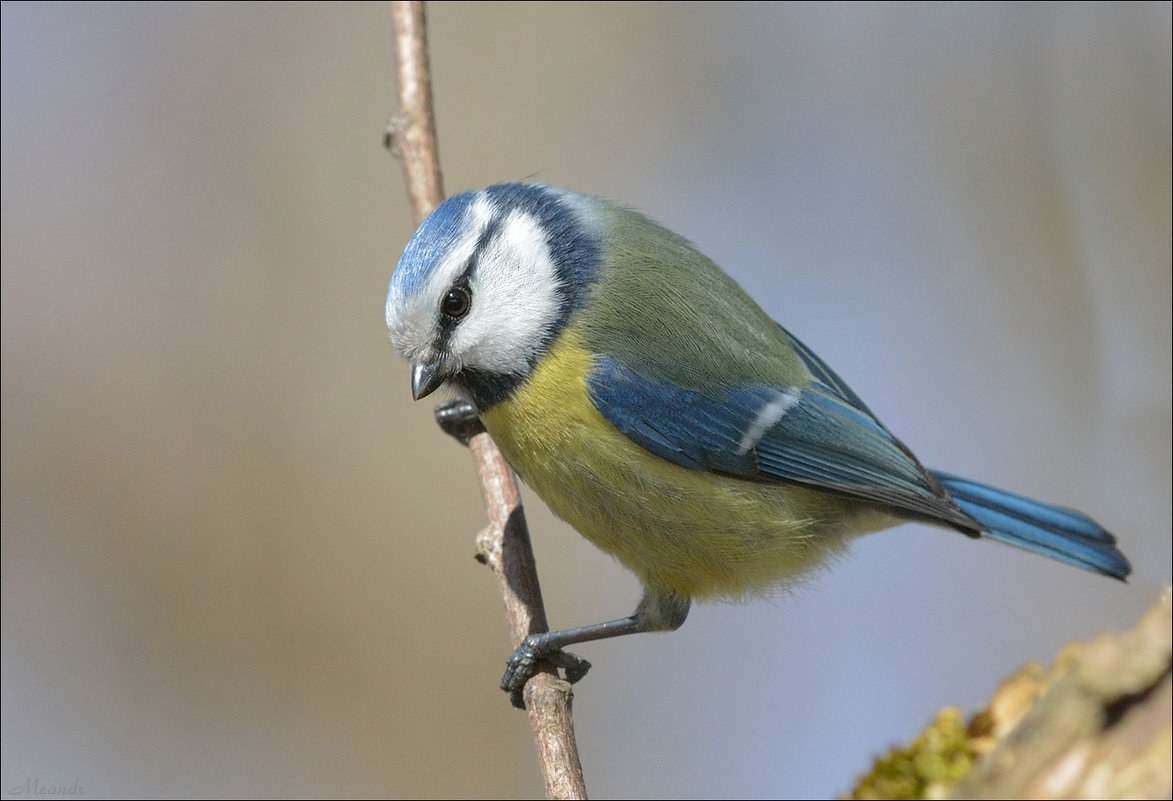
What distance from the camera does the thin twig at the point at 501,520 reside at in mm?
1571

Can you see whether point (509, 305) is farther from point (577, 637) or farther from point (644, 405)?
point (577, 637)

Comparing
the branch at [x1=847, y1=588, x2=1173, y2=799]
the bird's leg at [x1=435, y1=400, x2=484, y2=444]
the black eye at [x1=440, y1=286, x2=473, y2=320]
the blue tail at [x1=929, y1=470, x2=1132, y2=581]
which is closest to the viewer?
the branch at [x1=847, y1=588, x2=1173, y2=799]

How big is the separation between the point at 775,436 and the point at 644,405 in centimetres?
27

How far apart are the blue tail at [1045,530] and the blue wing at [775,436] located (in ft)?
0.30

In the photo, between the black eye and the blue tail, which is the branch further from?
the black eye

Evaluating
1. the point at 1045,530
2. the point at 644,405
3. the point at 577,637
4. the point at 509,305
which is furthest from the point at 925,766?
the point at 509,305

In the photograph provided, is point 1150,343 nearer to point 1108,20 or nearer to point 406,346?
point 1108,20

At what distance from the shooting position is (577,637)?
1.78 metres

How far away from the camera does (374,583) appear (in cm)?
319

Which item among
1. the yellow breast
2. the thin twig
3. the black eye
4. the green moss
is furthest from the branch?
the black eye

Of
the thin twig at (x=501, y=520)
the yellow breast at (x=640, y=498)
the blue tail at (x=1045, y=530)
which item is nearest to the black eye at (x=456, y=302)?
the yellow breast at (x=640, y=498)

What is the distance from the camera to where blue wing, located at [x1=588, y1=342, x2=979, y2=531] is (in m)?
1.73

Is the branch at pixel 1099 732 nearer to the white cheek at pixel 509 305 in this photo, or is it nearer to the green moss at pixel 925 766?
the green moss at pixel 925 766

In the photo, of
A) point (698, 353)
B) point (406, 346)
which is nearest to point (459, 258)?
point (406, 346)
